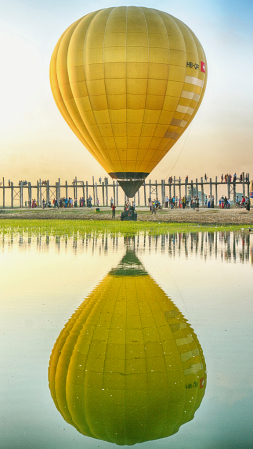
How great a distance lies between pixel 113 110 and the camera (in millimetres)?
22797

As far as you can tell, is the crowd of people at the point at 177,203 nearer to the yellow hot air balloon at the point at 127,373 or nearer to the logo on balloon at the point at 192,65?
the logo on balloon at the point at 192,65

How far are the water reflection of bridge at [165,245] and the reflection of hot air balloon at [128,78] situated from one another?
25.5 ft

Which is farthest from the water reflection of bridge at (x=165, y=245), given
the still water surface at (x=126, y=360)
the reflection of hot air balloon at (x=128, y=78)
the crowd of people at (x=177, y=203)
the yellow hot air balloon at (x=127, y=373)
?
the crowd of people at (x=177, y=203)

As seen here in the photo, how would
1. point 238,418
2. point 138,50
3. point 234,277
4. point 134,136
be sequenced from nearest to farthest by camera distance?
point 238,418, point 234,277, point 138,50, point 134,136

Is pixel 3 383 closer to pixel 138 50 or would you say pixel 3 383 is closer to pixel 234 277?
pixel 234 277

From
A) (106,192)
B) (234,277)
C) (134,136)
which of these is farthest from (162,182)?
(234,277)

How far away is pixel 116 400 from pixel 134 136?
2067 cm

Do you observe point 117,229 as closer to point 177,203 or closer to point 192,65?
point 192,65

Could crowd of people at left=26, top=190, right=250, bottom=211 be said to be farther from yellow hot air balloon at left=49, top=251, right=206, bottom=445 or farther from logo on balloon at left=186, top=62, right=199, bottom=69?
yellow hot air balloon at left=49, top=251, right=206, bottom=445

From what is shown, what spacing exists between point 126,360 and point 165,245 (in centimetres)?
983

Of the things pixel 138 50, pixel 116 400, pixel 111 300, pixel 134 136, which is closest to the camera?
pixel 116 400

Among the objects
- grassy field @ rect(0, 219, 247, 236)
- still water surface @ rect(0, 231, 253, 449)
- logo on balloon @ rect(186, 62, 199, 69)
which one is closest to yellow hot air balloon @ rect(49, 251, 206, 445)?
still water surface @ rect(0, 231, 253, 449)

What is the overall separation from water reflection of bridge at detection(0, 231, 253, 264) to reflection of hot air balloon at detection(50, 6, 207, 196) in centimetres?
778

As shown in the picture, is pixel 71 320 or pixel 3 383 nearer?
pixel 3 383
